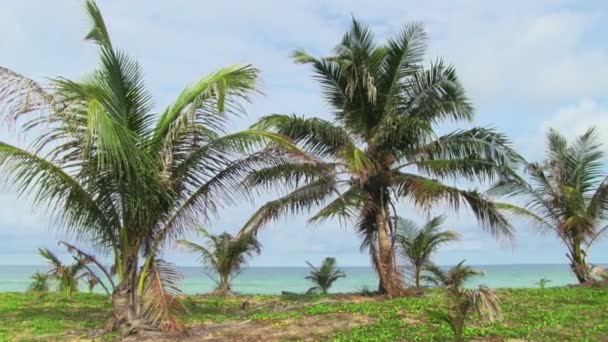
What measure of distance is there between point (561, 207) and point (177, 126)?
12.3 m

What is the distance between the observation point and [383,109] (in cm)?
1343

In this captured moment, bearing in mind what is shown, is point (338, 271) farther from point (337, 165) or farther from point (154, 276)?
point (154, 276)

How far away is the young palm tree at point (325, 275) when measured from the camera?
68.8 ft

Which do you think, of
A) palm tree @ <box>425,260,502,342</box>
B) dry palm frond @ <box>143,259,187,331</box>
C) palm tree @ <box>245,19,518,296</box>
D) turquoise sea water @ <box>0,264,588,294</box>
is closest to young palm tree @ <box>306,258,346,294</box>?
turquoise sea water @ <box>0,264,588,294</box>

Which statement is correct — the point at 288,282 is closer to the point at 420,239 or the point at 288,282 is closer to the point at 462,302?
the point at 420,239

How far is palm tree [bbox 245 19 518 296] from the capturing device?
42.1 feet

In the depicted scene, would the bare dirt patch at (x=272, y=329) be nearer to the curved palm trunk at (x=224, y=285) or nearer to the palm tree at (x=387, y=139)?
the palm tree at (x=387, y=139)

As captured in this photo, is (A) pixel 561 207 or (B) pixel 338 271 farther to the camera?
(B) pixel 338 271

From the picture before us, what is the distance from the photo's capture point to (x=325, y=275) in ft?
68.8

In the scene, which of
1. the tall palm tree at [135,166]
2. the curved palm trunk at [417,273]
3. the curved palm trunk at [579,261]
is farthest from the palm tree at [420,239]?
the tall palm tree at [135,166]

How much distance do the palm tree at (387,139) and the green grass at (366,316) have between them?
6.37 feet

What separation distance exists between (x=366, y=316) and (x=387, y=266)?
3282mm

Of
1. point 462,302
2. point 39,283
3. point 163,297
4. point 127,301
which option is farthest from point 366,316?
point 39,283

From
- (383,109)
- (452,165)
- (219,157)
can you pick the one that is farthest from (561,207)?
(219,157)
